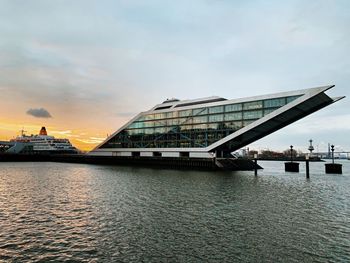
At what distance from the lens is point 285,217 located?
20.1 metres

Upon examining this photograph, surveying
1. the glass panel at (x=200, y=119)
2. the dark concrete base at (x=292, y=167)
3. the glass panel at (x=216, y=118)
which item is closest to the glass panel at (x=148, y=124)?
the glass panel at (x=200, y=119)

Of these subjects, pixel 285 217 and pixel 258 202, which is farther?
pixel 258 202

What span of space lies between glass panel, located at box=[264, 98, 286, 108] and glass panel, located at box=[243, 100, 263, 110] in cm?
172

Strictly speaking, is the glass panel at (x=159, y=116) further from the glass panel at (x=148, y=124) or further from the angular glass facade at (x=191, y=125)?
the glass panel at (x=148, y=124)

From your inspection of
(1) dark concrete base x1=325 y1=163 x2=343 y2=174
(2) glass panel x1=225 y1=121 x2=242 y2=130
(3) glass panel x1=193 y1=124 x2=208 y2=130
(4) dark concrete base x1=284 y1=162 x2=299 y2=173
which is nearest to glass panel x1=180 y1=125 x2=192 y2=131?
(3) glass panel x1=193 y1=124 x2=208 y2=130

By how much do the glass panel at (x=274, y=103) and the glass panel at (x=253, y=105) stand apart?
1717 millimetres

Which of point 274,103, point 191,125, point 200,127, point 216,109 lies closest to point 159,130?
point 191,125

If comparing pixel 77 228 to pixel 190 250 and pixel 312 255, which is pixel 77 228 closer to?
pixel 190 250

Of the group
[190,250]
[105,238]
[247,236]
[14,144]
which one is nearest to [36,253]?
[105,238]

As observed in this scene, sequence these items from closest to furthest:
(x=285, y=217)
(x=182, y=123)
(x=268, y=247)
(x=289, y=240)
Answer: (x=268, y=247) < (x=289, y=240) < (x=285, y=217) < (x=182, y=123)

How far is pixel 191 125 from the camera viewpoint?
92312mm

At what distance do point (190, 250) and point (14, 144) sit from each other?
544 feet

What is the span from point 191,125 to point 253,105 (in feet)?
79.2

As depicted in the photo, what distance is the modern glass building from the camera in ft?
229
